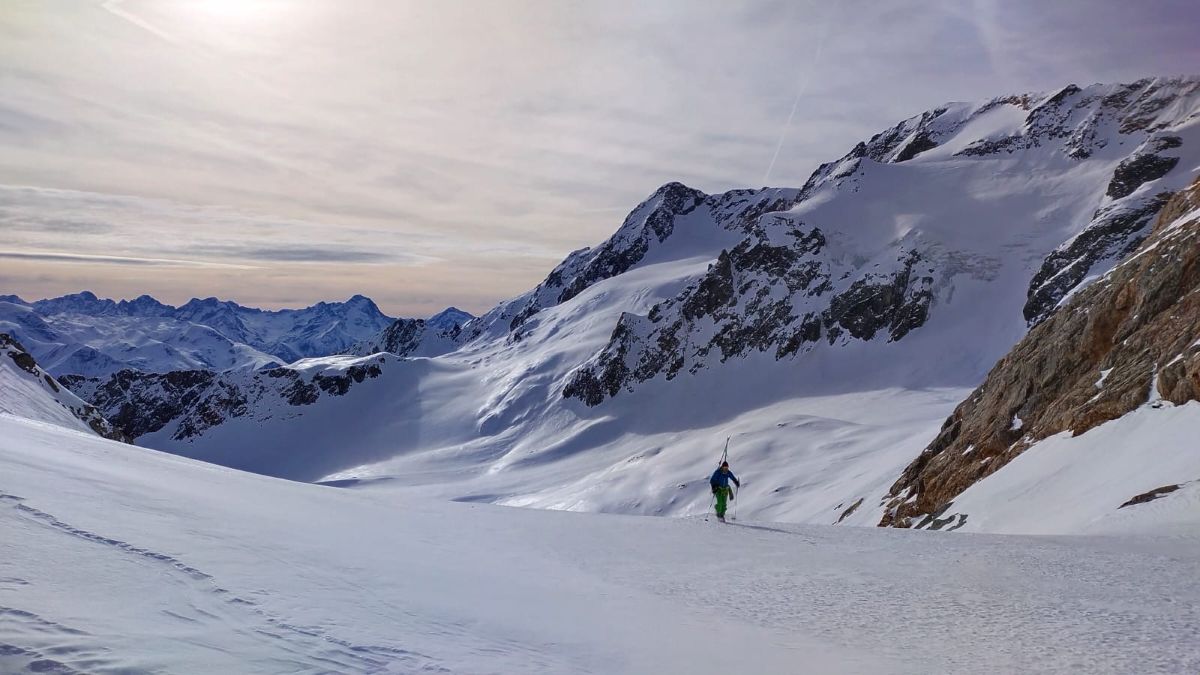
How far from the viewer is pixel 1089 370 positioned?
98.5ft

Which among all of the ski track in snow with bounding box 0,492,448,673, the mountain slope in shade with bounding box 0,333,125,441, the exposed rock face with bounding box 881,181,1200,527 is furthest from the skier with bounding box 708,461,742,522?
the mountain slope in shade with bounding box 0,333,125,441

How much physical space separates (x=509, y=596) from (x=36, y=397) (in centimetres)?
6161

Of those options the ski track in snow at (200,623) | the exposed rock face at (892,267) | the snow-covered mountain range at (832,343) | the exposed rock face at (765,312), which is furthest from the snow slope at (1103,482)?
the exposed rock face at (765,312)

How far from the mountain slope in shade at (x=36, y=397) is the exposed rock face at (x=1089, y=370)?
4997 cm

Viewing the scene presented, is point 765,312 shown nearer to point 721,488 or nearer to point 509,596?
point 721,488

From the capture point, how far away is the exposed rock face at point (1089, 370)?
79.4 ft

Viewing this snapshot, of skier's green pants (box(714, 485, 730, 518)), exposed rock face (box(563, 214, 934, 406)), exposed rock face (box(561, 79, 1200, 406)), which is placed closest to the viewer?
skier's green pants (box(714, 485, 730, 518))

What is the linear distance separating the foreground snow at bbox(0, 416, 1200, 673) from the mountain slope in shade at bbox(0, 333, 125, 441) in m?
43.0

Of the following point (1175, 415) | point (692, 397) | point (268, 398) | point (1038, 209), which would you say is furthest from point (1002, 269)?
point (268, 398)

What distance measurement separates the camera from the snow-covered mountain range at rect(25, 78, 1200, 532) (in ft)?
249

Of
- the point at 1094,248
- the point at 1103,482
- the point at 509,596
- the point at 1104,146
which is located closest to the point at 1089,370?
the point at 1103,482

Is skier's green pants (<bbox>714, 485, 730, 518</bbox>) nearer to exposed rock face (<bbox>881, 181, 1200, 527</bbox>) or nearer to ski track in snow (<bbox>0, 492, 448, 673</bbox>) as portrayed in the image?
exposed rock face (<bbox>881, 181, 1200, 527</bbox>)

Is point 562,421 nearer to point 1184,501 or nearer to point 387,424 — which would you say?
point 387,424

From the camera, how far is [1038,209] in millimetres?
100062
